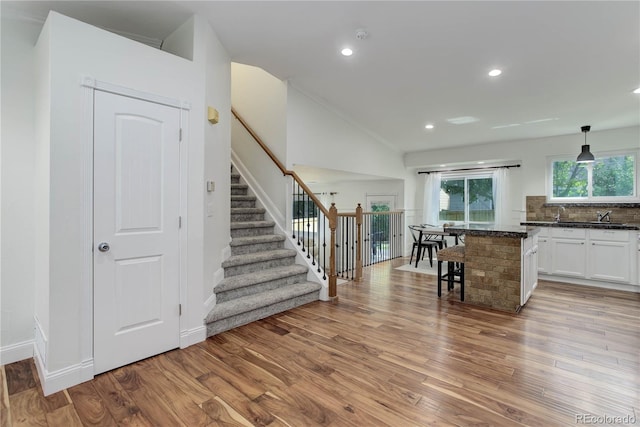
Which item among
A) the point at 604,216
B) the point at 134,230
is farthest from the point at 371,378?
the point at 604,216

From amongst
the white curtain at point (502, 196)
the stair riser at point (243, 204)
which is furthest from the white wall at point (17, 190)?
the white curtain at point (502, 196)

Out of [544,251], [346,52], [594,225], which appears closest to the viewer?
[346,52]

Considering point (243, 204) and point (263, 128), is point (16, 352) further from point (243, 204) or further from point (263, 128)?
point (263, 128)

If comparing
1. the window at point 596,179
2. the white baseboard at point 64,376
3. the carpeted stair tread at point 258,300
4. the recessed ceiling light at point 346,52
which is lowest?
the white baseboard at point 64,376

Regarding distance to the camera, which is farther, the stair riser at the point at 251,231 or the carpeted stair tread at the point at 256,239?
the stair riser at the point at 251,231

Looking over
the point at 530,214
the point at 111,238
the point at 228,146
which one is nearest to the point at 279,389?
the point at 111,238

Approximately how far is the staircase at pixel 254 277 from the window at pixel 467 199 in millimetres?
4615

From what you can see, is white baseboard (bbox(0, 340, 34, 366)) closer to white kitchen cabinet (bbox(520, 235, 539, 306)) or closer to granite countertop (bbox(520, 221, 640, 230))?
white kitchen cabinet (bbox(520, 235, 539, 306))

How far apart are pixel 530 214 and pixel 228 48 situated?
228 inches

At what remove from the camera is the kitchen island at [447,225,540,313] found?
345 cm

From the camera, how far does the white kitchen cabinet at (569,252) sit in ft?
15.4

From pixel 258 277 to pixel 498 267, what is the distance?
2.78 meters

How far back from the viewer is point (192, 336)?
2.63m

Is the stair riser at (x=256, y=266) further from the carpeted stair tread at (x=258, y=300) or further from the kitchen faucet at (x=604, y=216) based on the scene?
the kitchen faucet at (x=604, y=216)
